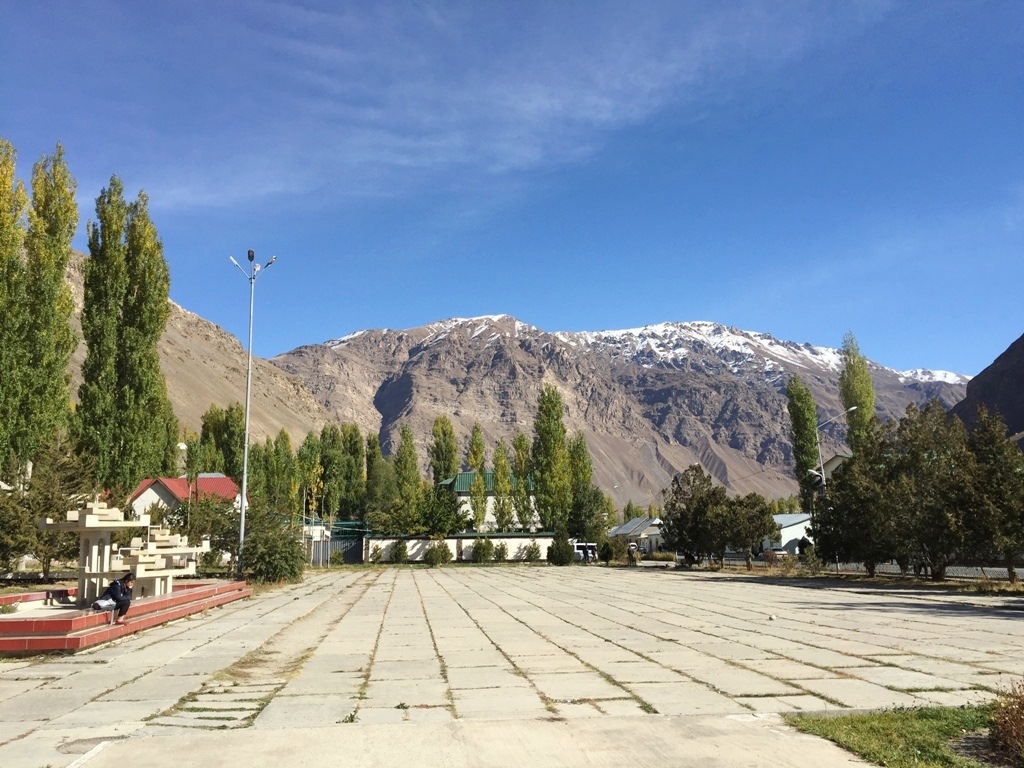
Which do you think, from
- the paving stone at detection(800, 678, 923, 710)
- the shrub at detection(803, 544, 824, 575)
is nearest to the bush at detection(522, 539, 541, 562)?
the shrub at detection(803, 544, 824, 575)

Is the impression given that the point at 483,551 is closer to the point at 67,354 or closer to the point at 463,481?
the point at 463,481

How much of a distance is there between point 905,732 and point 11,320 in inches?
958

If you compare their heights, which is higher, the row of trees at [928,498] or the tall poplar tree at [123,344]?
the tall poplar tree at [123,344]

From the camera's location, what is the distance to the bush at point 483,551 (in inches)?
2039

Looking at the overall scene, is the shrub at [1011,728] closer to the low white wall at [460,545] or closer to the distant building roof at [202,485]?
the low white wall at [460,545]

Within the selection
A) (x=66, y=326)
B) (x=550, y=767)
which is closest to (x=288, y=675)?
(x=550, y=767)

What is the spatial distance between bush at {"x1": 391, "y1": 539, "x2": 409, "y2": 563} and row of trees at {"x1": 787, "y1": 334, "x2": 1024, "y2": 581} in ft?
93.5

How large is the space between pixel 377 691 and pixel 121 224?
24956 millimetres

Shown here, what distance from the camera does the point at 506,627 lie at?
44.6 feet

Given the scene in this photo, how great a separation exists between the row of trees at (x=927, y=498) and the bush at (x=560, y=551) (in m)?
20.6

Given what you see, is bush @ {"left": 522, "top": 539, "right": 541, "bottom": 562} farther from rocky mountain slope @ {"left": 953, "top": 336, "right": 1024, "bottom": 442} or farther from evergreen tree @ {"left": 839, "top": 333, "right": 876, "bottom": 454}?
rocky mountain slope @ {"left": 953, "top": 336, "right": 1024, "bottom": 442}

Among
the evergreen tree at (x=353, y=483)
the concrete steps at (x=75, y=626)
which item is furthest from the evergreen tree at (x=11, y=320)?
the evergreen tree at (x=353, y=483)

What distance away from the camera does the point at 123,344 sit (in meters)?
26.2

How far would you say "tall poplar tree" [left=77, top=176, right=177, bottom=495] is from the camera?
25.3 metres
